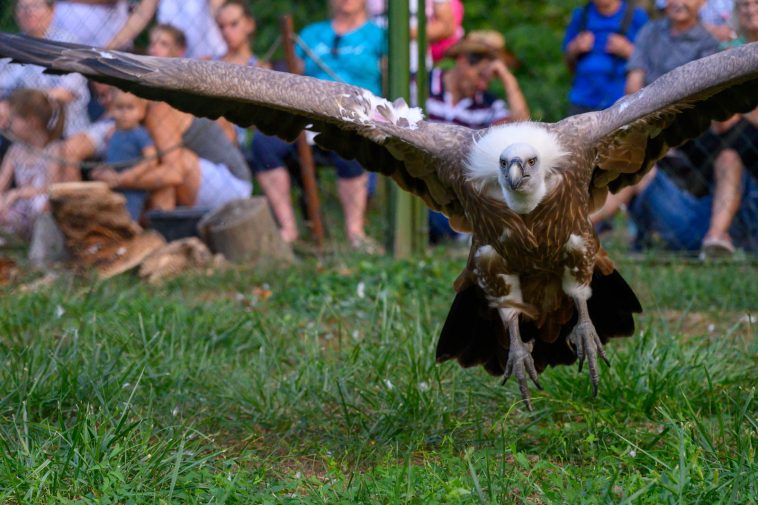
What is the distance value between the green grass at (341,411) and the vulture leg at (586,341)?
0.15 meters

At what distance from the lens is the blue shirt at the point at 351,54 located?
6172 mm

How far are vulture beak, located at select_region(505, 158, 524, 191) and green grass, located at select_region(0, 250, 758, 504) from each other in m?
0.69

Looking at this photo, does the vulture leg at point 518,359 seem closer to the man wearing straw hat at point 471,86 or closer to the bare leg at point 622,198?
the bare leg at point 622,198

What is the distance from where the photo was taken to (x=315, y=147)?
666 centimetres

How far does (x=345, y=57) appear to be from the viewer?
6.34 meters

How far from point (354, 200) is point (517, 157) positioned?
3.33 meters

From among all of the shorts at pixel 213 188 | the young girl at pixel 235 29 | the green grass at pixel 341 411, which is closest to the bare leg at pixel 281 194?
the shorts at pixel 213 188

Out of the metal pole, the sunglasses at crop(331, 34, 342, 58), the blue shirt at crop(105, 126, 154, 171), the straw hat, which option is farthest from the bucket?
the straw hat

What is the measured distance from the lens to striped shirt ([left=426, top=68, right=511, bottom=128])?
271 inches

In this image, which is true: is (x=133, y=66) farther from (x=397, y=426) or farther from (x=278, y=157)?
(x=278, y=157)

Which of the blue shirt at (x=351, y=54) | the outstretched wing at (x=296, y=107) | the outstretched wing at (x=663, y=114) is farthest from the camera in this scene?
the blue shirt at (x=351, y=54)

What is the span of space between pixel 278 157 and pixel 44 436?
377cm

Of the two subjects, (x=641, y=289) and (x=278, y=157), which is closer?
(x=641, y=289)

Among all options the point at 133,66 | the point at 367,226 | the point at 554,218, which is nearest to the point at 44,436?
the point at 133,66
